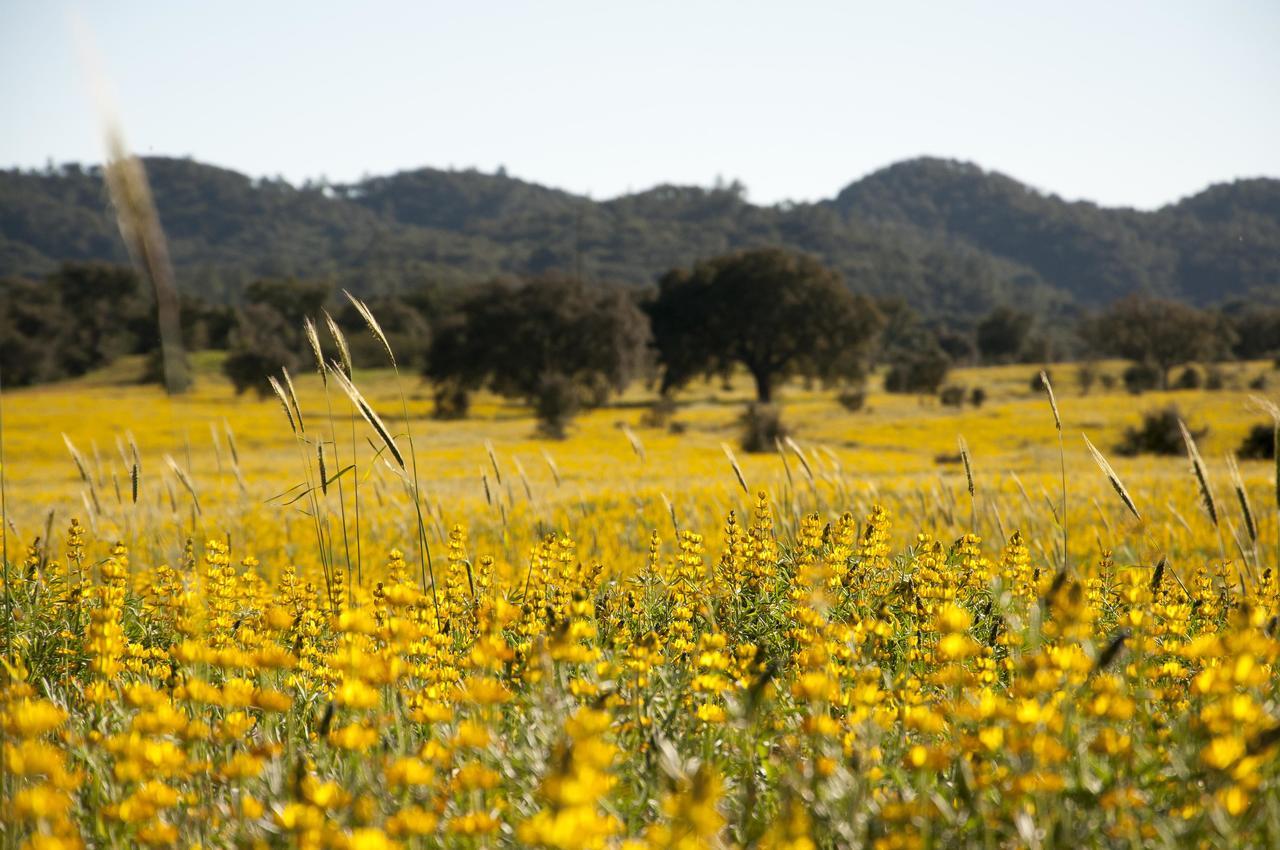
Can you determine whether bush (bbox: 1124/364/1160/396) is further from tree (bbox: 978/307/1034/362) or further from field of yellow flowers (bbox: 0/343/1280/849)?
field of yellow flowers (bbox: 0/343/1280/849)

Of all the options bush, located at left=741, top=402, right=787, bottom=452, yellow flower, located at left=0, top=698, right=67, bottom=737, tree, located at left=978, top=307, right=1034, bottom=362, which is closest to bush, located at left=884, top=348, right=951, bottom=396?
bush, located at left=741, top=402, right=787, bottom=452

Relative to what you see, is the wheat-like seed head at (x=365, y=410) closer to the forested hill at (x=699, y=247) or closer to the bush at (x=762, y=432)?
the bush at (x=762, y=432)

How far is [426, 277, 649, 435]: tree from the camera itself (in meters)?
46.5

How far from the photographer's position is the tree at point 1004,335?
88.4 m

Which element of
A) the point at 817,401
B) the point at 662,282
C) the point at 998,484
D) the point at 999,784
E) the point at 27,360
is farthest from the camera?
the point at 27,360

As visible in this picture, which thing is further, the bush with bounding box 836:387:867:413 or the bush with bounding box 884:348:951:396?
the bush with bounding box 884:348:951:396

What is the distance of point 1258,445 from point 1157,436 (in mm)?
3213

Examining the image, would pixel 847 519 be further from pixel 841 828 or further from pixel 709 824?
pixel 709 824

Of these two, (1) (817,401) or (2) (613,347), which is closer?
(2) (613,347)

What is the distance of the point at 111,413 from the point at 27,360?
107ft

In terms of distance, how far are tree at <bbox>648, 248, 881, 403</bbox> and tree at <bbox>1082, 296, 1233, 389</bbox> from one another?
23.6m

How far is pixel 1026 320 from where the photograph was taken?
89.4 m

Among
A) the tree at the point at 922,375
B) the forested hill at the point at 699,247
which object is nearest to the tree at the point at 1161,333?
the tree at the point at 922,375

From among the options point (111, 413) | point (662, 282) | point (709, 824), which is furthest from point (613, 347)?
point (709, 824)
